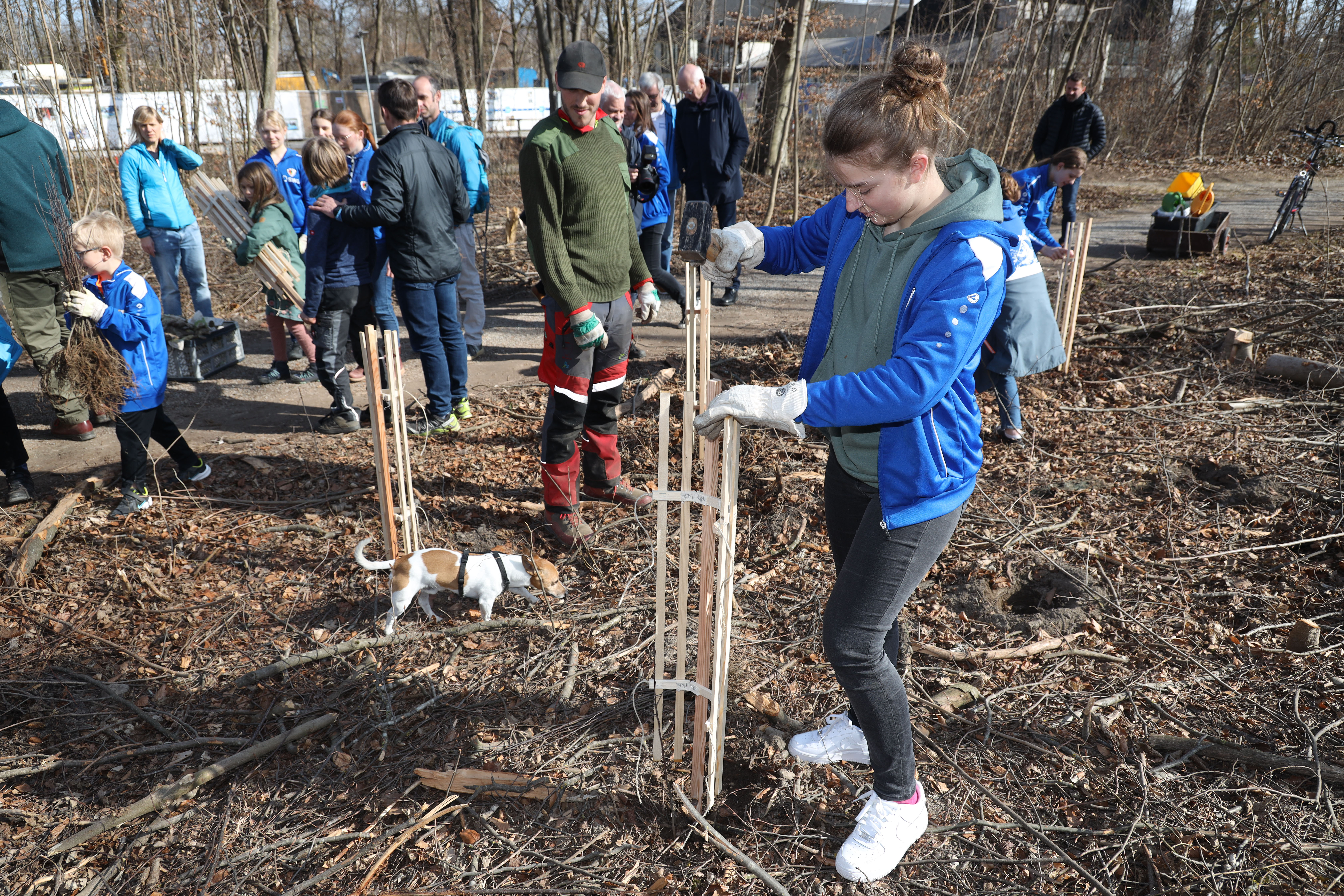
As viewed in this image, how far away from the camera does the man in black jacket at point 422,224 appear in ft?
14.4

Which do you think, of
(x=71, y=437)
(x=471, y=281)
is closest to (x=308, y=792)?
(x=71, y=437)

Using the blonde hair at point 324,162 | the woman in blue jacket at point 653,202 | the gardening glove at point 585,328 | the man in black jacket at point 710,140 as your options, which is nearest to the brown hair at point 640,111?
the woman in blue jacket at point 653,202

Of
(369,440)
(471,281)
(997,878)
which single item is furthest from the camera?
(471,281)

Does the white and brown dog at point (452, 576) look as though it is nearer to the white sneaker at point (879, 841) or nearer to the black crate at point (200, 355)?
the white sneaker at point (879, 841)

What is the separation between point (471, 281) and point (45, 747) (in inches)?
163

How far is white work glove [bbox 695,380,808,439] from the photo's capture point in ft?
5.53

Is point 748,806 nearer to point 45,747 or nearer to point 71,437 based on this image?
point 45,747

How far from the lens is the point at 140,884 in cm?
225

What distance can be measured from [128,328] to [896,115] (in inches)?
150

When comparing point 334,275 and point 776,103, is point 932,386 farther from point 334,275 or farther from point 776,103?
point 776,103

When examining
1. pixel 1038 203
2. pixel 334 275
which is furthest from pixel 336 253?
pixel 1038 203

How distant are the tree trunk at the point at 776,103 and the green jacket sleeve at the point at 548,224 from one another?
601 cm

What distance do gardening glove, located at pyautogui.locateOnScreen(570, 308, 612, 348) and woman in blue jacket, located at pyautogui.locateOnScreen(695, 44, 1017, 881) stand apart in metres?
1.46

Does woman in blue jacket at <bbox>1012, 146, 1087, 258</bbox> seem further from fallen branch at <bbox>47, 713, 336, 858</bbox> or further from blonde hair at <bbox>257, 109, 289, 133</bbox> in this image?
blonde hair at <bbox>257, 109, 289, 133</bbox>
